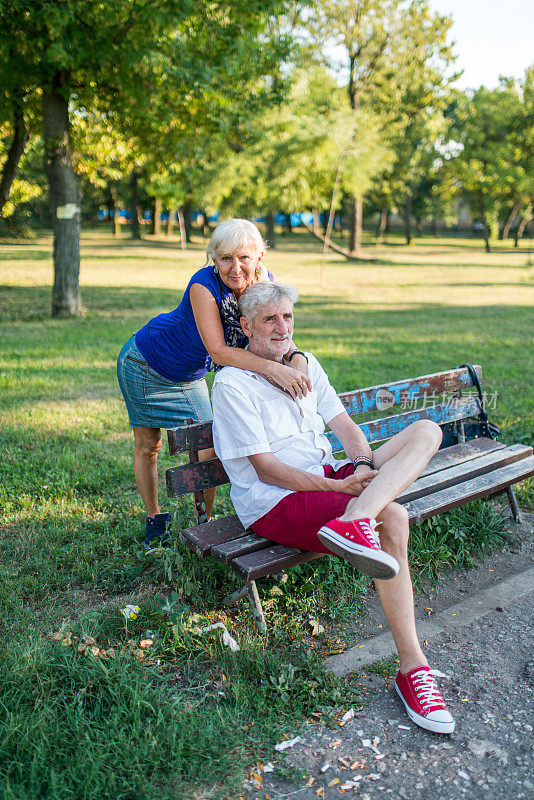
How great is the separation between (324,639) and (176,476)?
1.05 meters

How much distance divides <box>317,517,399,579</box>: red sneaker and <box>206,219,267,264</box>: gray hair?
1.34 metres

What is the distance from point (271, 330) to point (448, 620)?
1724 millimetres

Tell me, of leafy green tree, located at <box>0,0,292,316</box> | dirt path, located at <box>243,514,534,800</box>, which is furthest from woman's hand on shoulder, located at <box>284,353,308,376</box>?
leafy green tree, located at <box>0,0,292,316</box>

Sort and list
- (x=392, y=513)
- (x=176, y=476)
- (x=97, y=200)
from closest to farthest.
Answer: (x=392, y=513), (x=176, y=476), (x=97, y=200)

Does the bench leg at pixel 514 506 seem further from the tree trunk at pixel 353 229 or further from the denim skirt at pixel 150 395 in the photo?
the tree trunk at pixel 353 229

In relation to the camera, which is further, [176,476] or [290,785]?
[176,476]

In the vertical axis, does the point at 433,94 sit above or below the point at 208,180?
above

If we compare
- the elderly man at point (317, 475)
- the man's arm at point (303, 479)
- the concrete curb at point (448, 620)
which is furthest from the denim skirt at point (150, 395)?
the concrete curb at point (448, 620)

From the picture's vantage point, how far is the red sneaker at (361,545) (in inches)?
98.7

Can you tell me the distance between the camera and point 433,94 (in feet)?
110

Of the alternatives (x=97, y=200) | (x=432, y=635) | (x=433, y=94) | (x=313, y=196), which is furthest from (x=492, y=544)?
(x=97, y=200)

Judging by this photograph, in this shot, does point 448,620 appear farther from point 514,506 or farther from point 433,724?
point 514,506

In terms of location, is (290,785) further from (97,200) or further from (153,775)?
(97,200)

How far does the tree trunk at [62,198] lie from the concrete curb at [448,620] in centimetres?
961
